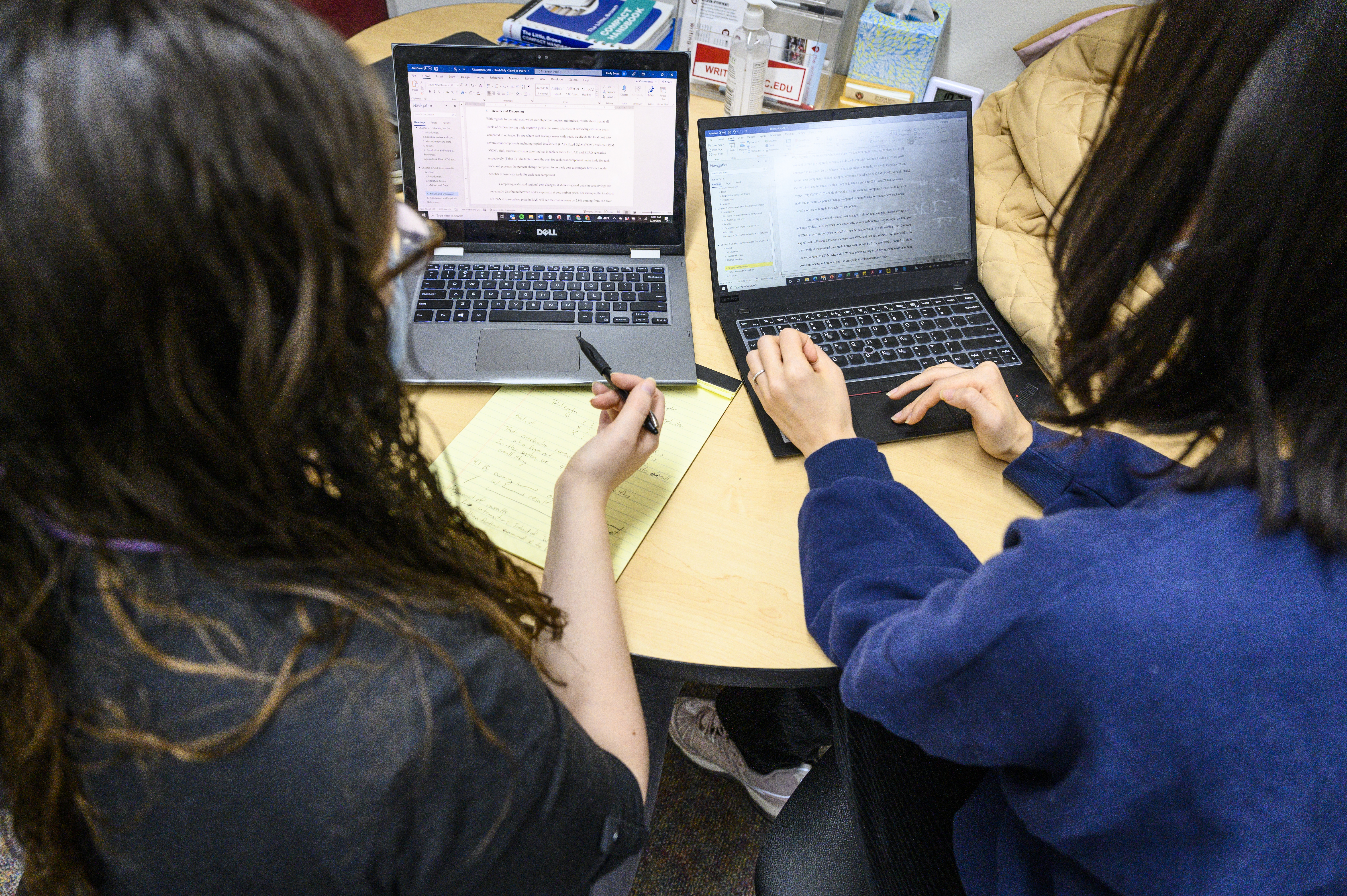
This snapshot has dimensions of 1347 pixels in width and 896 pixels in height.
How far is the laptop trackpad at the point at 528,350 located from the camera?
0.88 meters

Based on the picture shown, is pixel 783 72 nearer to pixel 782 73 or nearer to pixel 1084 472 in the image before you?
pixel 782 73

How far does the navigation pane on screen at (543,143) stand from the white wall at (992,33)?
0.81m

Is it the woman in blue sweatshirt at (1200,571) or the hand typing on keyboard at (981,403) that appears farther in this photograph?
the hand typing on keyboard at (981,403)

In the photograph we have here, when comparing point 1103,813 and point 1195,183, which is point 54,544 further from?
point 1195,183

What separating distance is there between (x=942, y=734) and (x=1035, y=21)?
4.48ft

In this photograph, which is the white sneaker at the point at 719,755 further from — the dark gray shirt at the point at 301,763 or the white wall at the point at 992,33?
the white wall at the point at 992,33

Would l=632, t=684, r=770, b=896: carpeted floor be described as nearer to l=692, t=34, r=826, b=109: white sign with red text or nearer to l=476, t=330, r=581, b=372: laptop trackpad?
l=476, t=330, r=581, b=372: laptop trackpad

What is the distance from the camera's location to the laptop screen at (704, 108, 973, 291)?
36.4 inches

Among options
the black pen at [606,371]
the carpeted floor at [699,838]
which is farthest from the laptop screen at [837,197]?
the carpeted floor at [699,838]

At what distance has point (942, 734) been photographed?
1.68 feet

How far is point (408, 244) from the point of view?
525 mm

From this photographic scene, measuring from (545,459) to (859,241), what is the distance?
0.50 metres

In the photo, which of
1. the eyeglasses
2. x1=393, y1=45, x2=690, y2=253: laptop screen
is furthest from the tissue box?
the eyeglasses

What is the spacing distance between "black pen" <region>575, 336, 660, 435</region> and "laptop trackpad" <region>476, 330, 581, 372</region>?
0.02m
